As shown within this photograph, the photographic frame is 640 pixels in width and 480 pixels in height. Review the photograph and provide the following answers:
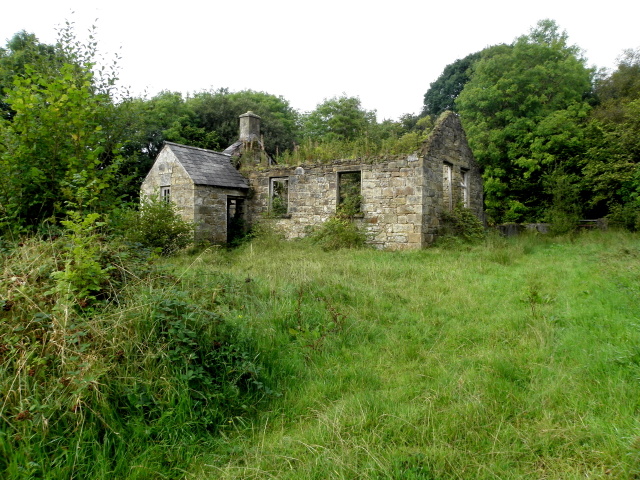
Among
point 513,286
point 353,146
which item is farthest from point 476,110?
point 513,286

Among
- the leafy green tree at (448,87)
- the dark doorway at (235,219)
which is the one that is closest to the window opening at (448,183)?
the dark doorway at (235,219)

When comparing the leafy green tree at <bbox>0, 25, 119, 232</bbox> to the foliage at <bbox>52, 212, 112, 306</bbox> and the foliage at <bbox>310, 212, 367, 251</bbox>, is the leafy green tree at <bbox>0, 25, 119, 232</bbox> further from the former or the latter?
the foliage at <bbox>310, 212, 367, 251</bbox>

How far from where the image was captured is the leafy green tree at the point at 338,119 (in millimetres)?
31812

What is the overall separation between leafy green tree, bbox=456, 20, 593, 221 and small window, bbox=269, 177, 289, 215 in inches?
465

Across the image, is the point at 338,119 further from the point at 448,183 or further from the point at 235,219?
the point at 448,183

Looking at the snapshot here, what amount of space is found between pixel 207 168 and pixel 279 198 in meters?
3.00

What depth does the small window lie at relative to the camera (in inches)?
608

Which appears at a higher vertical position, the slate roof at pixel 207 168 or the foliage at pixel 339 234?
the slate roof at pixel 207 168

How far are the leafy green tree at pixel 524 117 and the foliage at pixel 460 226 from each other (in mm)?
8607

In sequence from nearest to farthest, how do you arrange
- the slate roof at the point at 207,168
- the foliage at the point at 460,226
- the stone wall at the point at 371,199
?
Result: the stone wall at the point at 371,199 → the foliage at the point at 460,226 → the slate roof at the point at 207,168

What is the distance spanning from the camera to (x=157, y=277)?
411 centimetres

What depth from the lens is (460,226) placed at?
13.5 meters

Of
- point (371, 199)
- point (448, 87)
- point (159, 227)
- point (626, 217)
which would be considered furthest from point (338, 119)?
point (159, 227)

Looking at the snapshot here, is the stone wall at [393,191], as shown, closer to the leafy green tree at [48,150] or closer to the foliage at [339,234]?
the foliage at [339,234]
